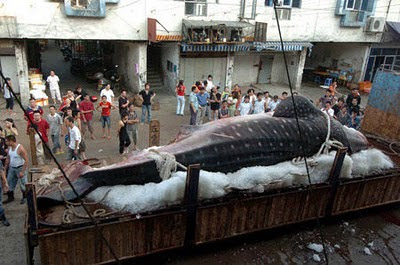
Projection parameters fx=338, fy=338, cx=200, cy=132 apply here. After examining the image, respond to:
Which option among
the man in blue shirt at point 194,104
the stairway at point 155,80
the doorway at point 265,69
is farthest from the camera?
the doorway at point 265,69

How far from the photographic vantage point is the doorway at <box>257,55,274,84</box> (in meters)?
19.9

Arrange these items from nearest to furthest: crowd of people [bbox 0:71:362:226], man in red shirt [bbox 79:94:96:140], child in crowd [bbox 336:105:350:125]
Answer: crowd of people [bbox 0:71:362:226], man in red shirt [bbox 79:94:96:140], child in crowd [bbox 336:105:350:125]

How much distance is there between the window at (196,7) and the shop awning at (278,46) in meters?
3.02

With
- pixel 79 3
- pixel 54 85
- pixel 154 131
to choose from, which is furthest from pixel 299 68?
pixel 154 131

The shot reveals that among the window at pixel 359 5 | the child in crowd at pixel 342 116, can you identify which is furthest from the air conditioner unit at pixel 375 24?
the child in crowd at pixel 342 116

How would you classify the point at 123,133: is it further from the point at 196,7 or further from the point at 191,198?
the point at 196,7

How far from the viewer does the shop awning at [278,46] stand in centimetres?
1670

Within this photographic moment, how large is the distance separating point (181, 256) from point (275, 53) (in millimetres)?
16268

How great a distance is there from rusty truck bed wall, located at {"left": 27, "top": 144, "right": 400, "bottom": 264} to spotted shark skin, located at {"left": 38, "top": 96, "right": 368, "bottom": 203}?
1.77 ft

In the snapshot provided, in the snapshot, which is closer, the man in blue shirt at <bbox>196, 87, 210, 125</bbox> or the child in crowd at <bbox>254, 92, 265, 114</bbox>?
the child in crowd at <bbox>254, 92, 265, 114</bbox>

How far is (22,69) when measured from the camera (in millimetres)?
13367

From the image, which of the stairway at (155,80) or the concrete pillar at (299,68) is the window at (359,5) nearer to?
the concrete pillar at (299,68)

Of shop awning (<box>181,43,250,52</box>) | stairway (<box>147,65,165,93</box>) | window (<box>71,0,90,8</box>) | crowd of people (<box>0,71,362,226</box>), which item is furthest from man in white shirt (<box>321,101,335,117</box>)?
window (<box>71,0,90,8</box>)

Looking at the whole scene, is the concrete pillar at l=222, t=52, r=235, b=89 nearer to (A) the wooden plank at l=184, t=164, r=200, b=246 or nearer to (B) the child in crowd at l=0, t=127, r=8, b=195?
(B) the child in crowd at l=0, t=127, r=8, b=195
